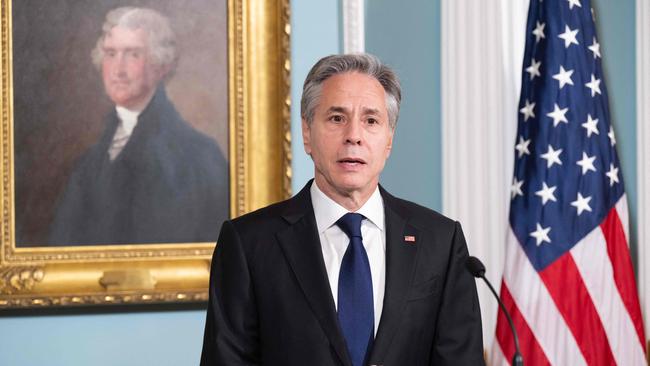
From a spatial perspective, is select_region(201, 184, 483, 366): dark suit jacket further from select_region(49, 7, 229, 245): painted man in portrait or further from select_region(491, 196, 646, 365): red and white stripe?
select_region(491, 196, 646, 365): red and white stripe

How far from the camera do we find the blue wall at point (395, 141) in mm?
3670

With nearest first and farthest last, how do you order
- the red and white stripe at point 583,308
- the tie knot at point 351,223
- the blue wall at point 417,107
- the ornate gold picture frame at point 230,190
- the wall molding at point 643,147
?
the tie knot at point 351,223 < the ornate gold picture frame at point 230,190 < the red and white stripe at point 583,308 < the wall molding at point 643,147 < the blue wall at point 417,107

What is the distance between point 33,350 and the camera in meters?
3.64

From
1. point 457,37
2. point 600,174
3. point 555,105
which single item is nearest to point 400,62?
point 457,37

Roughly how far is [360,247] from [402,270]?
4.4 inches

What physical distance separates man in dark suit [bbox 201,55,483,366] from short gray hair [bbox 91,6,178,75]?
1637 mm

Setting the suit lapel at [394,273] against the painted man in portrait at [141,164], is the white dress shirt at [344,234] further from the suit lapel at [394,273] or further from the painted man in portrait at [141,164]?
the painted man in portrait at [141,164]

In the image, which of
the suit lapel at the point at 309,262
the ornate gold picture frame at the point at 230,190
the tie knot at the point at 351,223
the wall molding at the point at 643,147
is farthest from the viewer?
the wall molding at the point at 643,147

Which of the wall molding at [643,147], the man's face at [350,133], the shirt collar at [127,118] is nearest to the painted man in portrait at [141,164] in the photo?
the shirt collar at [127,118]

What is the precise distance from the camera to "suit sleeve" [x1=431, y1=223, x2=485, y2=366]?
2135 millimetres

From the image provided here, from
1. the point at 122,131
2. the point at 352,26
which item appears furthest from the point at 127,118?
the point at 352,26

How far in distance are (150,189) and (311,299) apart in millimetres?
1772

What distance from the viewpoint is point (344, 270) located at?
7.04 ft

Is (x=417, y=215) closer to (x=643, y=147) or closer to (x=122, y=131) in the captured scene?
(x=122, y=131)
